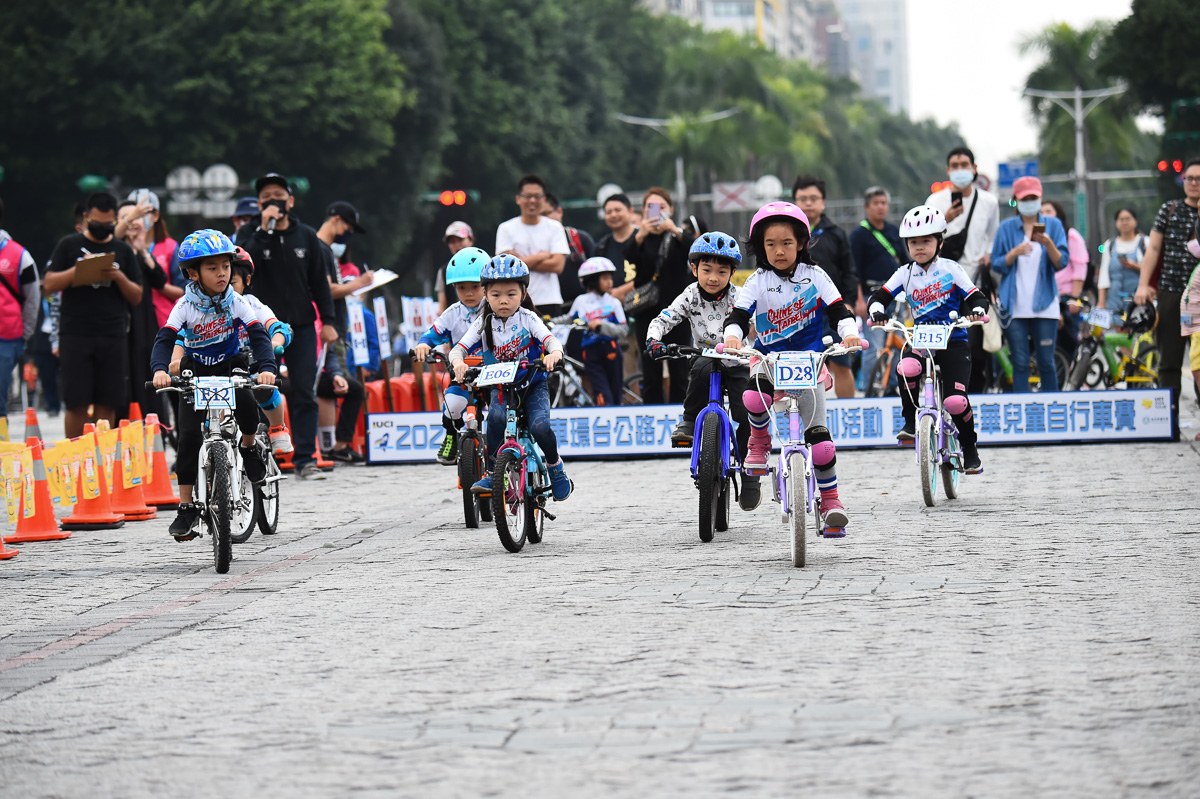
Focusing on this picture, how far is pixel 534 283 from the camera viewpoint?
53.1ft

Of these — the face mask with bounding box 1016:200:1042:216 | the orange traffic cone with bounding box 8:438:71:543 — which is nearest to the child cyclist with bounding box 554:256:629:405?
the face mask with bounding box 1016:200:1042:216

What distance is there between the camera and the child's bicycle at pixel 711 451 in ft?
31.2

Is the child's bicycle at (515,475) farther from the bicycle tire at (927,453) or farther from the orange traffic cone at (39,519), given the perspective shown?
the orange traffic cone at (39,519)

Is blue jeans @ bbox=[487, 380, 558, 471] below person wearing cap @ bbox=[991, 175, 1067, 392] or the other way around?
below

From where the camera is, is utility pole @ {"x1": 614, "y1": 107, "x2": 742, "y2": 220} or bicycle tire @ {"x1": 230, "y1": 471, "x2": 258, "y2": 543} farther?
utility pole @ {"x1": 614, "y1": 107, "x2": 742, "y2": 220}

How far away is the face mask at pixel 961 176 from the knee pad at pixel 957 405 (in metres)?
4.81

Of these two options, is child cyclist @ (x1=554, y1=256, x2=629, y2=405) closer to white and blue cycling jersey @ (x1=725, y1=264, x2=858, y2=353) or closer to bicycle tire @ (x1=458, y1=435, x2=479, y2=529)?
bicycle tire @ (x1=458, y1=435, x2=479, y2=529)

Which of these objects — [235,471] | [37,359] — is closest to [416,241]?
[37,359]

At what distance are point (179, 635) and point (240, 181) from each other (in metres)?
41.5

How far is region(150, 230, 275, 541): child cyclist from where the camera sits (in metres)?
9.90

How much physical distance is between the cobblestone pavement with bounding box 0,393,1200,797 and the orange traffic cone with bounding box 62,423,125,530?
1.06m

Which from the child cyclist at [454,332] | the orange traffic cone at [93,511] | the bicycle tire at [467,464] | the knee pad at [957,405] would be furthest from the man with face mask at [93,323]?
the knee pad at [957,405]

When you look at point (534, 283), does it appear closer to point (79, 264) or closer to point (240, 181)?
point (79, 264)

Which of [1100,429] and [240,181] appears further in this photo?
[240,181]
